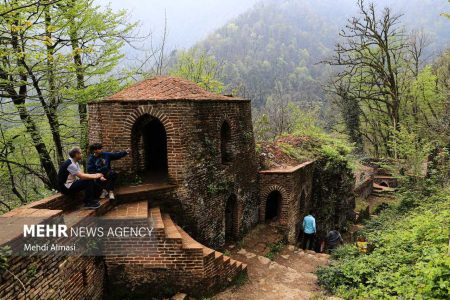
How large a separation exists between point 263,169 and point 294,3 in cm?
17435

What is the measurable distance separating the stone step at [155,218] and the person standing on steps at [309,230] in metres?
6.66

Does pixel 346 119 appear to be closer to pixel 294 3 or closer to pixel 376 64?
pixel 376 64

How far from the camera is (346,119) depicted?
1180 inches

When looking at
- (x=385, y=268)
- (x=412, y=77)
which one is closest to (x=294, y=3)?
(x=412, y=77)

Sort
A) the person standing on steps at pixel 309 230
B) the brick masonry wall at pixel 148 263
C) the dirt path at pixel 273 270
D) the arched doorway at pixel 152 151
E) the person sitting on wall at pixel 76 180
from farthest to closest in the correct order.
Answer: the person standing on steps at pixel 309 230, the arched doorway at pixel 152 151, the dirt path at pixel 273 270, the brick masonry wall at pixel 148 263, the person sitting on wall at pixel 76 180

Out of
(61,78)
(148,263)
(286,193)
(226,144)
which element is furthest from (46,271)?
(286,193)

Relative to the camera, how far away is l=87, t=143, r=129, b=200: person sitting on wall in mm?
7492

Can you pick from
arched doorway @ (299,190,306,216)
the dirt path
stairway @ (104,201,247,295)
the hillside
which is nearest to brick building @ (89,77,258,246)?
the dirt path

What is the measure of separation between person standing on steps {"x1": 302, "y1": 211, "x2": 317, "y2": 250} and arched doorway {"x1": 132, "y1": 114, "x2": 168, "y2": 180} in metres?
5.79

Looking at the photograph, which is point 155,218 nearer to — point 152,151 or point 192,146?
point 192,146

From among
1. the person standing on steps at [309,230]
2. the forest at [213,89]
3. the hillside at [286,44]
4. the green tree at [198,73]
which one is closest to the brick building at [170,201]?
the person standing on steps at [309,230]

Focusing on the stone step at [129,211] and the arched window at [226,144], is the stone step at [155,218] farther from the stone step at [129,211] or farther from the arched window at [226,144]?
the arched window at [226,144]

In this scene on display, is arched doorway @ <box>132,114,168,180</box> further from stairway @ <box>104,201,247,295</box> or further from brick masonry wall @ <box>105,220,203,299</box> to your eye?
brick masonry wall @ <box>105,220,203,299</box>

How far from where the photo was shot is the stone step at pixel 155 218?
7078mm
